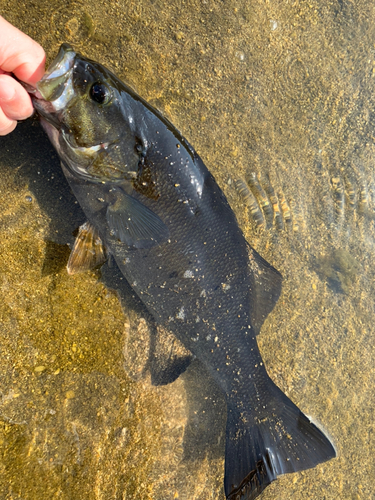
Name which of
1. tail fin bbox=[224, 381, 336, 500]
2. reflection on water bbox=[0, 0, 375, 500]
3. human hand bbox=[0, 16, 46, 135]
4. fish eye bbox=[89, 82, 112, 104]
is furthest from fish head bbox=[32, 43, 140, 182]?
tail fin bbox=[224, 381, 336, 500]

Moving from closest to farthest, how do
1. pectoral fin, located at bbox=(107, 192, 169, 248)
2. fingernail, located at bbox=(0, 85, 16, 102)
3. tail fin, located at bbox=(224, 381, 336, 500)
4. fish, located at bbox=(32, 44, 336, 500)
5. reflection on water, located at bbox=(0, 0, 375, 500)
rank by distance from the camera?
fingernail, located at bbox=(0, 85, 16, 102) → fish, located at bbox=(32, 44, 336, 500) → pectoral fin, located at bbox=(107, 192, 169, 248) → reflection on water, located at bbox=(0, 0, 375, 500) → tail fin, located at bbox=(224, 381, 336, 500)

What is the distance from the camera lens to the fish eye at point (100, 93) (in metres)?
2.16

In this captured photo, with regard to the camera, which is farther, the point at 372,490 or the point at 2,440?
the point at 372,490


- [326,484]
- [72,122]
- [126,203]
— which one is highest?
[72,122]

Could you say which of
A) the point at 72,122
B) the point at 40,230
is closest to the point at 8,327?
the point at 40,230

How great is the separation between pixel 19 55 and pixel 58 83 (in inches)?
11.5

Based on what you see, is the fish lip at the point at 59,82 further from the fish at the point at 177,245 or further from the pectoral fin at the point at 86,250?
the pectoral fin at the point at 86,250

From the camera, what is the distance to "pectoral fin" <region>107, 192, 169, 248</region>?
7.77 feet

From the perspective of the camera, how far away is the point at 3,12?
245 centimetres

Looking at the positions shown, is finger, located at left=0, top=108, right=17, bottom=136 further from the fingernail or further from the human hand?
the fingernail

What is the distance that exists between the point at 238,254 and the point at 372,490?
3082 millimetres

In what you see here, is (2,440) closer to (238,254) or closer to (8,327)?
(8,327)

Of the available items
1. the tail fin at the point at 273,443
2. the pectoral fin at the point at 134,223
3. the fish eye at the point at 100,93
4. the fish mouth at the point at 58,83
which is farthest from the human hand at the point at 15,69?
the tail fin at the point at 273,443

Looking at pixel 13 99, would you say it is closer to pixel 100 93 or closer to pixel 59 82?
pixel 59 82
